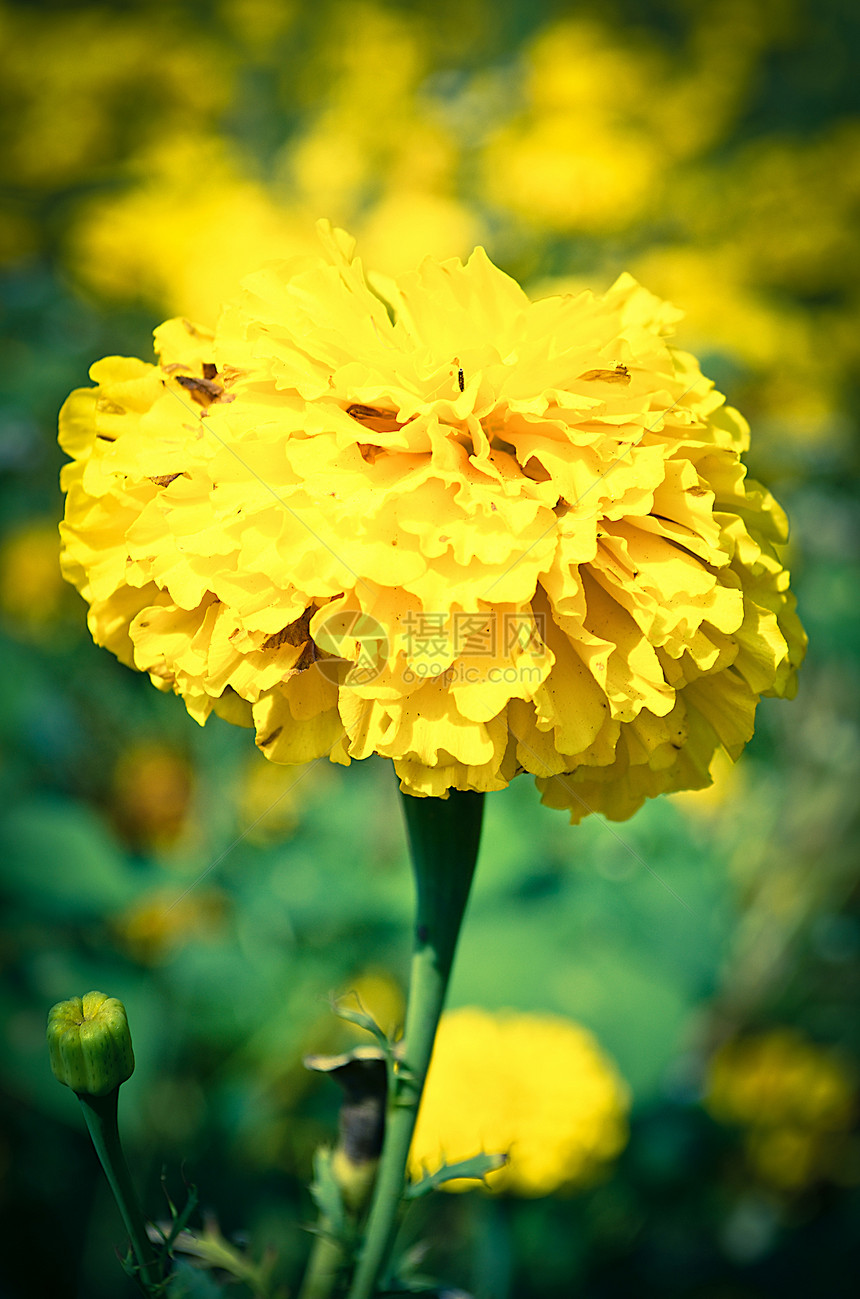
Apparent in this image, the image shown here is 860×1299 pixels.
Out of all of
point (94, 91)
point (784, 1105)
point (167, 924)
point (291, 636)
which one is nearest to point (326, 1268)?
point (291, 636)

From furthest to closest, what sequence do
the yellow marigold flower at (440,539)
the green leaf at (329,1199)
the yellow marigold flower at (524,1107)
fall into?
the yellow marigold flower at (524,1107), the green leaf at (329,1199), the yellow marigold flower at (440,539)

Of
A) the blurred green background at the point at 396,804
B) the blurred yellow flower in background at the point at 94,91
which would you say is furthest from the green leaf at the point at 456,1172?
the blurred yellow flower in background at the point at 94,91

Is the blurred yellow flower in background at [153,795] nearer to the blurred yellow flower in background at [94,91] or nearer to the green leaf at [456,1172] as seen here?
the green leaf at [456,1172]

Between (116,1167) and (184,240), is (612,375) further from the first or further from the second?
(184,240)

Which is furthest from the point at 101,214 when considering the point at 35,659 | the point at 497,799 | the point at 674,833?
the point at 674,833

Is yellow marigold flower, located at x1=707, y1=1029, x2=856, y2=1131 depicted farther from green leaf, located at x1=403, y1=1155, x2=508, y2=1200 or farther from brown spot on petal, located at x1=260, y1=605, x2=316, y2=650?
brown spot on petal, located at x1=260, y1=605, x2=316, y2=650

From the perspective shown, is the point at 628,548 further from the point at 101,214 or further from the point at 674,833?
Result: the point at 101,214
